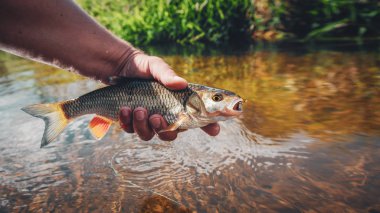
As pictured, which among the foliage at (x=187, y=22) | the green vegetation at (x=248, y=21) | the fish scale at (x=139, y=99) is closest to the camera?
the fish scale at (x=139, y=99)

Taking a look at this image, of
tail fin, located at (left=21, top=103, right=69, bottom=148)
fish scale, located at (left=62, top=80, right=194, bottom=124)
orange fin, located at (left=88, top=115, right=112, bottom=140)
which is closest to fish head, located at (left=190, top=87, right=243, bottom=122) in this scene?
fish scale, located at (left=62, top=80, right=194, bottom=124)

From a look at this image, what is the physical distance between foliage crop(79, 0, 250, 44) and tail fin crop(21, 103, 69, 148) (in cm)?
726

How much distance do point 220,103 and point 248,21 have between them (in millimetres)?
7829

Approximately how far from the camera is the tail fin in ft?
9.45

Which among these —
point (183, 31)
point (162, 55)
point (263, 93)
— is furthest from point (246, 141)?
point (183, 31)

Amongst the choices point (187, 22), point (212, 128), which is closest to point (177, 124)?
point (212, 128)

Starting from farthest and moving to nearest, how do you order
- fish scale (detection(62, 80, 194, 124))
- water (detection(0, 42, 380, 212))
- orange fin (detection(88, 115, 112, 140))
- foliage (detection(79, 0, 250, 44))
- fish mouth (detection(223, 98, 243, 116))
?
foliage (detection(79, 0, 250, 44)) → orange fin (detection(88, 115, 112, 140)) → fish scale (detection(62, 80, 194, 124)) → fish mouth (detection(223, 98, 243, 116)) → water (detection(0, 42, 380, 212))

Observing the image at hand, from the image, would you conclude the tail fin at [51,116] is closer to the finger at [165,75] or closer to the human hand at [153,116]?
the human hand at [153,116]

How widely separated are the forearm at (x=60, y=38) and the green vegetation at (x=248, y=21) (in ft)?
21.2

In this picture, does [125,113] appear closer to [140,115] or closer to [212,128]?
[140,115]

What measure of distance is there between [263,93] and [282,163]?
1.98 metres

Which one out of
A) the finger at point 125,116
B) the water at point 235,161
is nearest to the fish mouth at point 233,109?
the water at point 235,161

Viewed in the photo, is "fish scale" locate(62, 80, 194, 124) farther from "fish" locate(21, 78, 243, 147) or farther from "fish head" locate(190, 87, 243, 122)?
"fish head" locate(190, 87, 243, 122)

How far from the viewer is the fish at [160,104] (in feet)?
8.46
